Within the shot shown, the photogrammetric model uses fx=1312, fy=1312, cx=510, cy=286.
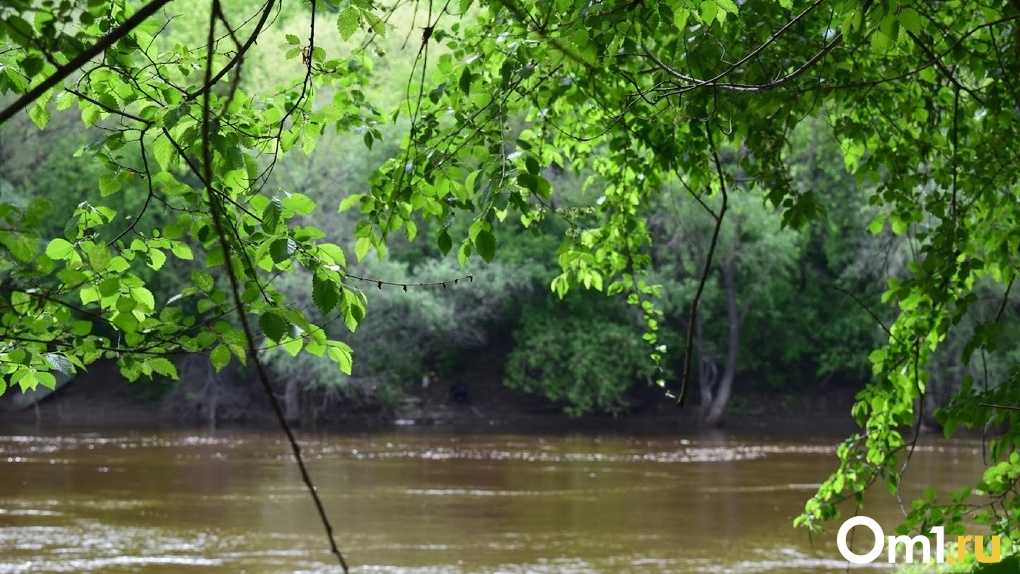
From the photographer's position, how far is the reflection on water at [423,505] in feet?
45.0

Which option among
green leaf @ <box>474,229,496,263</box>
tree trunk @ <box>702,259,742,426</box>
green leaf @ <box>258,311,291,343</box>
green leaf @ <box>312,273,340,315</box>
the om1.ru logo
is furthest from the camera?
tree trunk @ <box>702,259,742,426</box>

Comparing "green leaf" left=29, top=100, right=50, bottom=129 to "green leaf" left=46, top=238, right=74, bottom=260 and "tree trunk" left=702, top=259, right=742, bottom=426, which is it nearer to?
"green leaf" left=46, top=238, right=74, bottom=260

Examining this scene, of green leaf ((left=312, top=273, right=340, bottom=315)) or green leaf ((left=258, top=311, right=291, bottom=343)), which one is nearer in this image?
green leaf ((left=258, top=311, right=291, bottom=343))

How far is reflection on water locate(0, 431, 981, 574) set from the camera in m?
13.7

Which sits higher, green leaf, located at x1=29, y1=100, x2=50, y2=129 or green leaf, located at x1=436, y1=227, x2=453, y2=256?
green leaf, located at x1=29, y1=100, x2=50, y2=129

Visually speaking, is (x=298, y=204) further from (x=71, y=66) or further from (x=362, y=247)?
(x=71, y=66)

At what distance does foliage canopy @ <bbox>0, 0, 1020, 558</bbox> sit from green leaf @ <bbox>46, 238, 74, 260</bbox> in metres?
0.01

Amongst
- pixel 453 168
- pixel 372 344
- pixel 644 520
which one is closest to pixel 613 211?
pixel 453 168

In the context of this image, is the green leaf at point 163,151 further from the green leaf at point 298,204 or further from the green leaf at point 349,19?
the green leaf at point 349,19

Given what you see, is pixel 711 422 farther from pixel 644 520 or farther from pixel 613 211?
pixel 613 211

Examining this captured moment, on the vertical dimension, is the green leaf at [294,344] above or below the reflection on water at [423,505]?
above

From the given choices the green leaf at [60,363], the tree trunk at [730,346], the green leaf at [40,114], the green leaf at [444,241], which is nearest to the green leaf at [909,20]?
the green leaf at [444,241]

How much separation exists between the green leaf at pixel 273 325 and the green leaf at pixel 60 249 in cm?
60

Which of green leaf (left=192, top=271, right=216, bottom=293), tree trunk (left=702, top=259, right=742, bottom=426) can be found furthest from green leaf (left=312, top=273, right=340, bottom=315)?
tree trunk (left=702, top=259, right=742, bottom=426)
